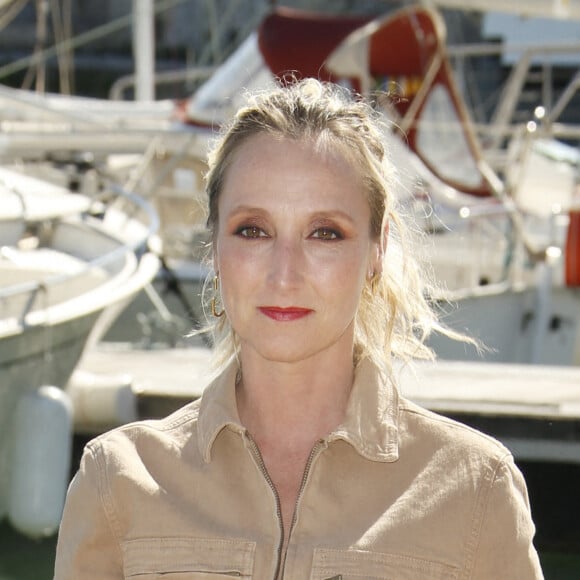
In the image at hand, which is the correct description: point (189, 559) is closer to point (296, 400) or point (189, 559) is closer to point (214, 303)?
point (296, 400)

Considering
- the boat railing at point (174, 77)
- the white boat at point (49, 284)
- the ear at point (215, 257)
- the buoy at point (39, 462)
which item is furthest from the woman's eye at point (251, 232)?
the boat railing at point (174, 77)

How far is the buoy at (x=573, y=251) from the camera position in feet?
27.0

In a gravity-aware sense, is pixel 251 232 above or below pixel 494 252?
above

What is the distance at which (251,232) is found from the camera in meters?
1.62

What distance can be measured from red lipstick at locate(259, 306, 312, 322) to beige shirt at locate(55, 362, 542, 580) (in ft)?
0.46

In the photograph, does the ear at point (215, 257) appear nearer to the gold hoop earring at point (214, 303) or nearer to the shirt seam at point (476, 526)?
the gold hoop earring at point (214, 303)

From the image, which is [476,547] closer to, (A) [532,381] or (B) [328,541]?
(B) [328,541]

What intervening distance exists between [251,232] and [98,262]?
3702mm

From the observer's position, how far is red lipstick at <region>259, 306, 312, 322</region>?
1608mm

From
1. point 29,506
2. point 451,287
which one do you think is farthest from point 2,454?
point 451,287

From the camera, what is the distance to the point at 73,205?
625cm

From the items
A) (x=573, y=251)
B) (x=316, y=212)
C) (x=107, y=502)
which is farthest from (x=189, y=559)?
(x=573, y=251)

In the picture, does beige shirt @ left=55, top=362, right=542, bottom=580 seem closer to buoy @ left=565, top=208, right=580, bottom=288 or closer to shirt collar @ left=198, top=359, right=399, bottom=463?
shirt collar @ left=198, top=359, right=399, bottom=463

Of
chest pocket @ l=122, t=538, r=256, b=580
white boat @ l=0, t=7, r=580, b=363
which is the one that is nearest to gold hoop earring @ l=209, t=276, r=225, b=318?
chest pocket @ l=122, t=538, r=256, b=580
